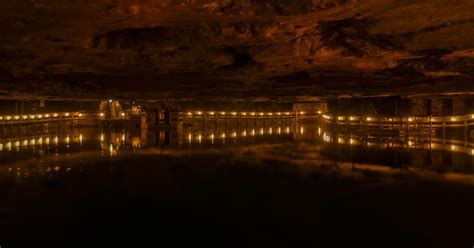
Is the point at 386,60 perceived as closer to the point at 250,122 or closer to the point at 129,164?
the point at 129,164

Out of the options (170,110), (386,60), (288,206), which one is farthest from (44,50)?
(170,110)

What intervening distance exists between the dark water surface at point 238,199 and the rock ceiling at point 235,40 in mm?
2980

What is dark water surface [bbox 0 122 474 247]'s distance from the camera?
5.41 metres

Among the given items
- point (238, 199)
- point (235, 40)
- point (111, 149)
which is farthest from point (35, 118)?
point (238, 199)

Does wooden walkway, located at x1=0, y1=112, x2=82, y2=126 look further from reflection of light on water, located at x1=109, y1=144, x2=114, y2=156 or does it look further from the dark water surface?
the dark water surface

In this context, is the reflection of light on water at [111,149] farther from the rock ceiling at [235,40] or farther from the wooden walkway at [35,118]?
the wooden walkway at [35,118]

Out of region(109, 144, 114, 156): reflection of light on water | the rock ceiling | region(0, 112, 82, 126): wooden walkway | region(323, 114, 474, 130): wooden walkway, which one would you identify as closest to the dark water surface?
region(109, 144, 114, 156): reflection of light on water

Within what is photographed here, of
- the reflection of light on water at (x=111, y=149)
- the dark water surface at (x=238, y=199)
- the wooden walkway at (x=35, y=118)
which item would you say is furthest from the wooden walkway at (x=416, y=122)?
the wooden walkway at (x=35, y=118)

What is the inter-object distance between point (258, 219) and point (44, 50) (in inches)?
306

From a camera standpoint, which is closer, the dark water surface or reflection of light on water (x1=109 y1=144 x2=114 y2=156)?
the dark water surface

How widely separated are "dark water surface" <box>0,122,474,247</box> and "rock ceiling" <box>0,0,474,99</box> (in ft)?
9.78

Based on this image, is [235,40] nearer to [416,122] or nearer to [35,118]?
[416,122]

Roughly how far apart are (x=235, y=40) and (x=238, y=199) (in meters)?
4.15

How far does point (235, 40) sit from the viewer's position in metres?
9.90
